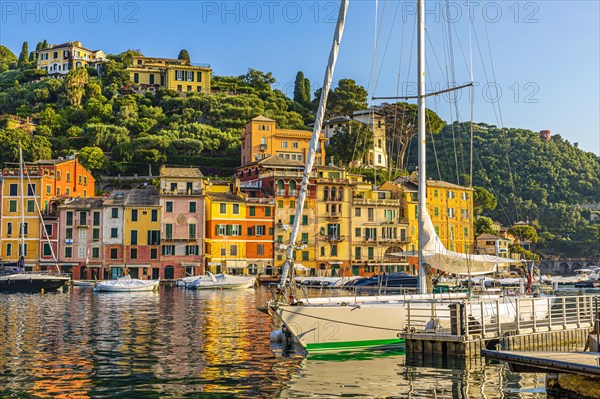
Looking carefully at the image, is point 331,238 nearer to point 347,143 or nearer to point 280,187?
point 280,187

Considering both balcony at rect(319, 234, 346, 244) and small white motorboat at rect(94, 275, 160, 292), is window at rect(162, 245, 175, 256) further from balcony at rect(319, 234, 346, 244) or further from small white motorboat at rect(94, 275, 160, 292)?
balcony at rect(319, 234, 346, 244)

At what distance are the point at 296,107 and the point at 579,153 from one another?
76.9 metres

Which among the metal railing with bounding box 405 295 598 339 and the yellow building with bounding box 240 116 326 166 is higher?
the yellow building with bounding box 240 116 326 166

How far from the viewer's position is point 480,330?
908 inches

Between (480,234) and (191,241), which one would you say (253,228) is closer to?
(191,241)

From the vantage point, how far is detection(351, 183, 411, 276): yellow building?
88938mm

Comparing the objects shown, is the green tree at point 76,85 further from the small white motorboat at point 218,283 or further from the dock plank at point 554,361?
the dock plank at point 554,361

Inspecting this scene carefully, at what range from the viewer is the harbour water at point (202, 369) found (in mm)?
18969

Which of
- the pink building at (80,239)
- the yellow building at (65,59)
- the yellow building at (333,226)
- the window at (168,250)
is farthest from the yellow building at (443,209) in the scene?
the yellow building at (65,59)

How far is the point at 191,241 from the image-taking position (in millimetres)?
81875

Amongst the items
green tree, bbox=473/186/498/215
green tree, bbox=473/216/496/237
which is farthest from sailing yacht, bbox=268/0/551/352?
green tree, bbox=473/186/498/215

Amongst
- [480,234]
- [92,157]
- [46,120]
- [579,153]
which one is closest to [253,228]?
[92,157]

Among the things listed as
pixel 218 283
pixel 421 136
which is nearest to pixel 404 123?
pixel 218 283

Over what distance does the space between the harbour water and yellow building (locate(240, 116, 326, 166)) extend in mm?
69134
